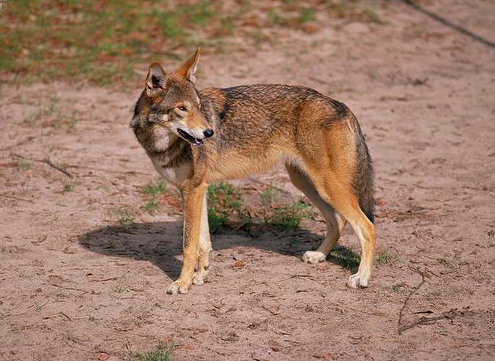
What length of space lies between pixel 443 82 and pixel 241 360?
27.4 ft

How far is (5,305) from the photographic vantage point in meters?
6.34

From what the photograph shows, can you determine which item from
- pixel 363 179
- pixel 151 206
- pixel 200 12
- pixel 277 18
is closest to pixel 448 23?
pixel 277 18

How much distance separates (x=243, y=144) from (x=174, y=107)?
2.74 feet

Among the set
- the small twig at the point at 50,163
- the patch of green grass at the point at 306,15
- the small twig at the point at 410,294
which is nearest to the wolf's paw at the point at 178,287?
the small twig at the point at 410,294

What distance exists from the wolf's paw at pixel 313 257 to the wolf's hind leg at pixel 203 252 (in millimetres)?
935

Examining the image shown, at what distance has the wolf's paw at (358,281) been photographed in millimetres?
6816

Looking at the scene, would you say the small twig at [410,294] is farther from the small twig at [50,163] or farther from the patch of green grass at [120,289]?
the small twig at [50,163]

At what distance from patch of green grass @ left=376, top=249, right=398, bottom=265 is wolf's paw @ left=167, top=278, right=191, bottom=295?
184 centimetres

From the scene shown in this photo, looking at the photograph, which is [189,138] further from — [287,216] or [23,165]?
[23,165]

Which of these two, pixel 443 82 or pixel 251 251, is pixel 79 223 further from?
pixel 443 82

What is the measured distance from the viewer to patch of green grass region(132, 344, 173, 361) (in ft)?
18.0

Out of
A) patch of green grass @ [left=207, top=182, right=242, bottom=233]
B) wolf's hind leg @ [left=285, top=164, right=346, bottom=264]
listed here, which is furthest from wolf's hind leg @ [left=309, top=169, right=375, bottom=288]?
patch of green grass @ [left=207, top=182, right=242, bottom=233]

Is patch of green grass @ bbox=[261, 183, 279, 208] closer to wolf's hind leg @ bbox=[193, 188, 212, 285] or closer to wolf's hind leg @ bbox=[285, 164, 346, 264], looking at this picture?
wolf's hind leg @ bbox=[285, 164, 346, 264]

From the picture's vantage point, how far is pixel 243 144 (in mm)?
7109
